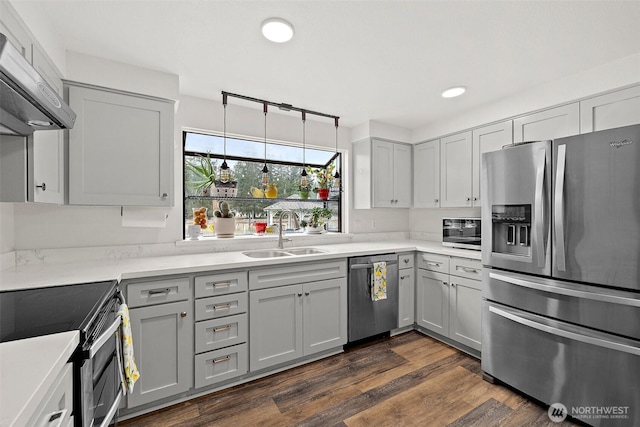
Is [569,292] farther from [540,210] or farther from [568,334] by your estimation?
[540,210]

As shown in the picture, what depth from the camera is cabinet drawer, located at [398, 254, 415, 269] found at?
3.03 metres

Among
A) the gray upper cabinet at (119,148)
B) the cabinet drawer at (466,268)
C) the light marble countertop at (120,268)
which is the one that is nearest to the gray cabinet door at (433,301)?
the cabinet drawer at (466,268)

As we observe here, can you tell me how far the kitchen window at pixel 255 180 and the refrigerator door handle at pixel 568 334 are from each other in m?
2.08

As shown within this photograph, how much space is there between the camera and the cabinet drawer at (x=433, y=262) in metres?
2.82

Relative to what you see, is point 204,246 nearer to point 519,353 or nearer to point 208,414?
point 208,414

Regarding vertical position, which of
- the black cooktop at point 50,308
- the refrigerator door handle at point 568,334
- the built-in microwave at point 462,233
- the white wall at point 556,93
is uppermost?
the white wall at point 556,93

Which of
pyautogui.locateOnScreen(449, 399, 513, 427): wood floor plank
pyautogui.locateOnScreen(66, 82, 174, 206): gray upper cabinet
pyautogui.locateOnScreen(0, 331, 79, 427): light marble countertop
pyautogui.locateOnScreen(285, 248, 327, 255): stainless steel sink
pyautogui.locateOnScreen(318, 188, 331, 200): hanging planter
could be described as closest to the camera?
pyautogui.locateOnScreen(0, 331, 79, 427): light marble countertop

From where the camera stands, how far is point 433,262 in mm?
2951

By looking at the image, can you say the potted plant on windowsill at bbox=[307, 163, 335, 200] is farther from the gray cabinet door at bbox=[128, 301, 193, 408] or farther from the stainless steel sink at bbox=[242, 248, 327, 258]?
the gray cabinet door at bbox=[128, 301, 193, 408]

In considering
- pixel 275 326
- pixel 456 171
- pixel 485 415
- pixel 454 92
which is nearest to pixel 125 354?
pixel 275 326

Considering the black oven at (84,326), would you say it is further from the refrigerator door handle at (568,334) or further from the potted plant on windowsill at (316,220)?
the refrigerator door handle at (568,334)

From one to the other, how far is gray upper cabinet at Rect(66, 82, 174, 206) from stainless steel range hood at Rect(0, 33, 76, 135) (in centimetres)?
50

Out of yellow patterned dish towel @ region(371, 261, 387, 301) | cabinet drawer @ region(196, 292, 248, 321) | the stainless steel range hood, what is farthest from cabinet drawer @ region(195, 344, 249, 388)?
the stainless steel range hood

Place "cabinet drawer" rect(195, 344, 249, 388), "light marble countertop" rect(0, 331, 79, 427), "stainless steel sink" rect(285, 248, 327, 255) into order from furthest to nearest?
"stainless steel sink" rect(285, 248, 327, 255) → "cabinet drawer" rect(195, 344, 249, 388) → "light marble countertop" rect(0, 331, 79, 427)
